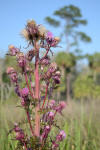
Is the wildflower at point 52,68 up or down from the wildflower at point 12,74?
up

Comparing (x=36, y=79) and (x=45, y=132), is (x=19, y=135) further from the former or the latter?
(x=36, y=79)

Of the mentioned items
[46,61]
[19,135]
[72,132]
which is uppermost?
[46,61]

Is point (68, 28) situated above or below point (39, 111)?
above

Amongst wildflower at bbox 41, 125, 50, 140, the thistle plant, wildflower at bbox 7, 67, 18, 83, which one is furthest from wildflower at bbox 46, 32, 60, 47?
wildflower at bbox 41, 125, 50, 140

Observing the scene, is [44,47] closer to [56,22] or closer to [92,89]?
[92,89]

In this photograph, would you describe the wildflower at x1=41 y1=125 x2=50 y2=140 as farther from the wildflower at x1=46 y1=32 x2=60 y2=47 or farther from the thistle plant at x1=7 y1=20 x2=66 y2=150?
the wildflower at x1=46 y1=32 x2=60 y2=47

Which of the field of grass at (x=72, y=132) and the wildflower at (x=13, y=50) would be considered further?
the field of grass at (x=72, y=132)

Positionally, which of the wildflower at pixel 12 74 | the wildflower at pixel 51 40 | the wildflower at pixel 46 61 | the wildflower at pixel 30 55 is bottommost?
the wildflower at pixel 12 74

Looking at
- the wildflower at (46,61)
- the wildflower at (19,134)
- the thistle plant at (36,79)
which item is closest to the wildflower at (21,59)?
the thistle plant at (36,79)

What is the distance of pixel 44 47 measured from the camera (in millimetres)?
1282

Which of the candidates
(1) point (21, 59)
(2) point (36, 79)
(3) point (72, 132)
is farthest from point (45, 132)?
(3) point (72, 132)

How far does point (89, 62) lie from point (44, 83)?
99.2 ft

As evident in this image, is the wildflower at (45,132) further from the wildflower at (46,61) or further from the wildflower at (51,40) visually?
the wildflower at (51,40)

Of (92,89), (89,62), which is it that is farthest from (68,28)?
(92,89)
